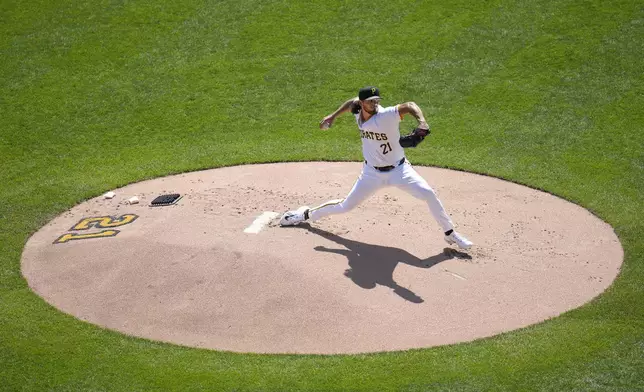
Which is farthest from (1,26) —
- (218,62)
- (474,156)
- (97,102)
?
(474,156)

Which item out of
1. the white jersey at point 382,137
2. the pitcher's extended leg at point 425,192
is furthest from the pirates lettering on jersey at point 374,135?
the pitcher's extended leg at point 425,192

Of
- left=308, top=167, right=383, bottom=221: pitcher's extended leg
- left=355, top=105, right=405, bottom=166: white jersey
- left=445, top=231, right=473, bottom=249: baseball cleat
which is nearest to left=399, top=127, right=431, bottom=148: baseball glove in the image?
left=355, top=105, right=405, bottom=166: white jersey

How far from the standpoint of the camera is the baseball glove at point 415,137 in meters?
8.84

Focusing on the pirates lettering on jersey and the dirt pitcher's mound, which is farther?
the pirates lettering on jersey

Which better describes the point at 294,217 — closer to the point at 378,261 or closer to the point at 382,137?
the point at 378,261

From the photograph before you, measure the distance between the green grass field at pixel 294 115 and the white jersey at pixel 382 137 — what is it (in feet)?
9.00

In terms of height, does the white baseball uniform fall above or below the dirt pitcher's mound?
above

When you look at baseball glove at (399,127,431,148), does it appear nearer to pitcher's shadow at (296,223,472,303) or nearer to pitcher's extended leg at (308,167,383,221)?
pitcher's extended leg at (308,167,383,221)

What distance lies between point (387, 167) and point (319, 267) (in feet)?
4.85

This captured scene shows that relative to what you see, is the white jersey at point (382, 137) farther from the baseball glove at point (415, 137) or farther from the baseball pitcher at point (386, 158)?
the baseball glove at point (415, 137)

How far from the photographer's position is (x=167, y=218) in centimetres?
1097

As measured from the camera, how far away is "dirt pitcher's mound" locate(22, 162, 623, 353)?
839 cm

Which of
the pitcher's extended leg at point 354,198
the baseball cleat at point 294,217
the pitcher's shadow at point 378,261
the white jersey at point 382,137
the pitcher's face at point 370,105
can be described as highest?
the pitcher's face at point 370,105

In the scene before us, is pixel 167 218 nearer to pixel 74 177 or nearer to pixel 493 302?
pixel 74 177
